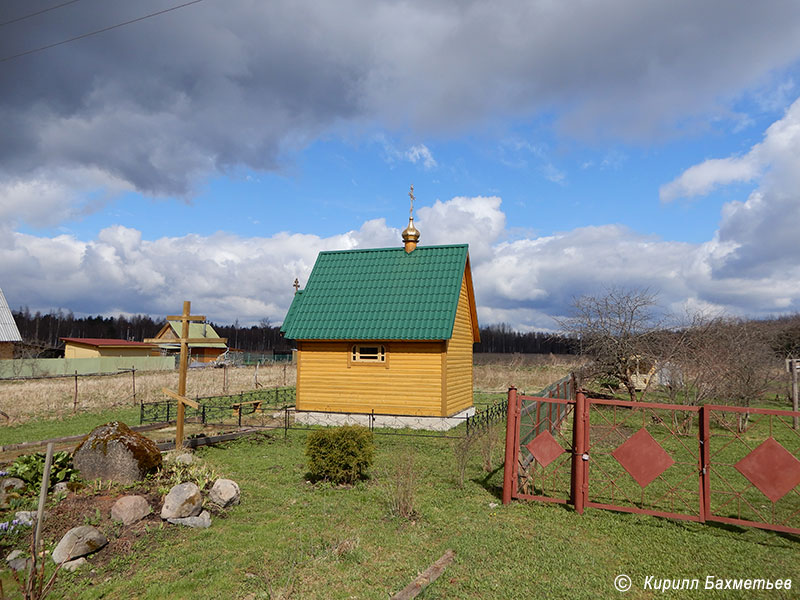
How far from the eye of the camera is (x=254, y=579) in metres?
5.42

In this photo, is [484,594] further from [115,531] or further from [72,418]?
[72,418]

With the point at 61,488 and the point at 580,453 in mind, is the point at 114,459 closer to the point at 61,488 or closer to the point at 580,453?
the point at 61,488

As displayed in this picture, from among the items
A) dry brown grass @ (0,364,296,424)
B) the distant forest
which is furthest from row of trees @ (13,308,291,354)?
dry brown grass @ (0,364,296,424)

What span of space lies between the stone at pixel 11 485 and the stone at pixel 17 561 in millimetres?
2010

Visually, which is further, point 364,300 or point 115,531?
point 364,300

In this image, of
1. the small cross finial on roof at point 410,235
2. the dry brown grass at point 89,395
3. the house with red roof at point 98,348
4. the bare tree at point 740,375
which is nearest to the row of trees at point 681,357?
the bare tree at point 740,375

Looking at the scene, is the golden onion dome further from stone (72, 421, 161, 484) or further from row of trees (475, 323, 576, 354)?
row of trees (475, 323, 576, 354)

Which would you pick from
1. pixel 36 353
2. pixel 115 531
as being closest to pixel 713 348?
pixel 115 531

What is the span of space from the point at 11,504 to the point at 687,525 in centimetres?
1002

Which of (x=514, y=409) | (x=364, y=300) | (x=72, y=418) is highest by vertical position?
(x=364, y=300)

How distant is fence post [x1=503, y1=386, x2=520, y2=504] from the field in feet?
1.05

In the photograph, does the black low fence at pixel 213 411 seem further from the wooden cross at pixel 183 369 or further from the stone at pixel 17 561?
the stone at pixel 17 561

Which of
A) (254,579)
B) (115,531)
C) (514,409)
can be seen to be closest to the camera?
(254,579)

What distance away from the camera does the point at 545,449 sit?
314 inches
